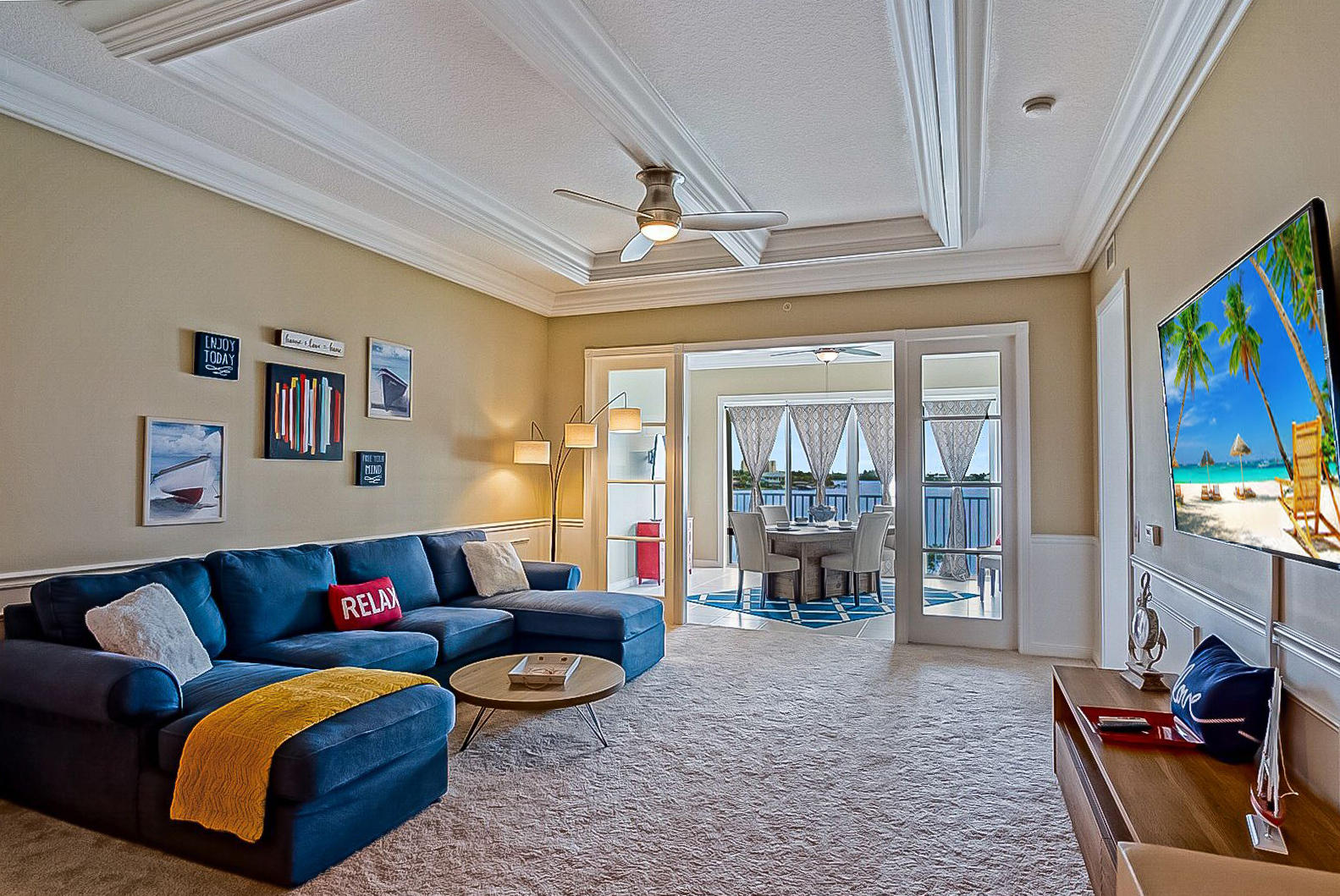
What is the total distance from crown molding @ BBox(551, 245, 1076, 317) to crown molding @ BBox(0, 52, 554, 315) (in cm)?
121

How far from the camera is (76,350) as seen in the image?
3404mm

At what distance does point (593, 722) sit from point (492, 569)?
1565mm

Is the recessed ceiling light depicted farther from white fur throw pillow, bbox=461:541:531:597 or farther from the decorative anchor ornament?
white fur throw pillow, bbox=461:541:531:597

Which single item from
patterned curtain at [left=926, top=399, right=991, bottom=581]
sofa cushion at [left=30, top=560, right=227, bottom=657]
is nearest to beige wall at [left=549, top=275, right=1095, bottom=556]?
patterned curtain at [left=926, top=399, right=991, bottom=581]

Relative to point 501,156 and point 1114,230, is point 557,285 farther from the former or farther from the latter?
point 1114,230

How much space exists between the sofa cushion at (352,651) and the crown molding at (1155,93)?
148 inches

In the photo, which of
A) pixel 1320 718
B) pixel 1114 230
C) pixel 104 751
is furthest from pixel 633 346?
pixel 1320 718

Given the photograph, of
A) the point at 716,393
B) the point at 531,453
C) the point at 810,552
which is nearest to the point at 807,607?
the point at 810,552

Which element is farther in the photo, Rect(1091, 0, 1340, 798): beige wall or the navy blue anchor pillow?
the navy blue anchor pillow

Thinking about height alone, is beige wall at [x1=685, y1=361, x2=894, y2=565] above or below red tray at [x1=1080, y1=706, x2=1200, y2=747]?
above

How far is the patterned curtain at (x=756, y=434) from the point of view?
1048 centimetres

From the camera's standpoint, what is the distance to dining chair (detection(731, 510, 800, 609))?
7402 mm

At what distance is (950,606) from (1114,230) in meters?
2.72

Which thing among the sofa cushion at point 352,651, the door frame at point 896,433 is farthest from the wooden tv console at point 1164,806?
the door frame at point 896,433
